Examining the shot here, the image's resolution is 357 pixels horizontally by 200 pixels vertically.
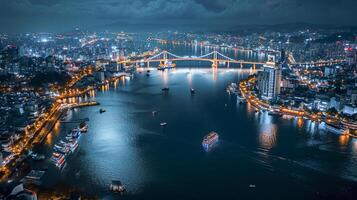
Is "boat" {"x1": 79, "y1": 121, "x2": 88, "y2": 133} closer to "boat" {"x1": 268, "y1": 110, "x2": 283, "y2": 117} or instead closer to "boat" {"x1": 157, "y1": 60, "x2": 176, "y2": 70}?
"boat" {"x1": 268, "y1": 110, "x2": 283, "y2": 117}

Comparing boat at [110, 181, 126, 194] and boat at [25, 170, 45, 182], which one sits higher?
boat at [25, 170, 45, 182]

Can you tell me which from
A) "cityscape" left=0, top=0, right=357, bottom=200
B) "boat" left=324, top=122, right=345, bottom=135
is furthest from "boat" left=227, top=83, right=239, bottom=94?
"boat" left=324, top=122, right=345, bottom=135

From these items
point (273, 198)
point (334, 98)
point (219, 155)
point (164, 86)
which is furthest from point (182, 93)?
point (273, 198)

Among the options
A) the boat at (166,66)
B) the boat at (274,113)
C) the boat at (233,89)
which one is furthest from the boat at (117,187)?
the boat at (166,66)

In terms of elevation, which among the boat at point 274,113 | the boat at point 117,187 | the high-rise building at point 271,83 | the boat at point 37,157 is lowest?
the boat at point 117,187

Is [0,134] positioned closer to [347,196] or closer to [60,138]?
[60,138]

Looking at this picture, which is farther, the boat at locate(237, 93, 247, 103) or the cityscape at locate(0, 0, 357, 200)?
the boat at locate(237, 93, 247, 103)

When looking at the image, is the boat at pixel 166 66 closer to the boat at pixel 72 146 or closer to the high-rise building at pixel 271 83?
the high-rise building at pixel 271 83

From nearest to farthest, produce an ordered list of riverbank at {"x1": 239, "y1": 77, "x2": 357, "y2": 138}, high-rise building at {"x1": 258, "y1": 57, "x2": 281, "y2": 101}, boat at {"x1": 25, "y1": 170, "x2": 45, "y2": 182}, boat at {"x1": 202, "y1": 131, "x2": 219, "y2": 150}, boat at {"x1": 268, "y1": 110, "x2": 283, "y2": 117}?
boat at {"x1": 25, "y1": 170, "x2": 45, "y2": 182}, boat at {"x1": 202, "y1": 131, "x2": 219, "y2": 150}, riverbank at {"x1": 239, "y1": 77, "x2": 357, "y2": 138}, boat at {"x1": 268, "y1": 110, "x2": 283, "y2": 117}, high-rise building at {"x1": 258, "y1": 57, "x2": 281, "y2": 101}
